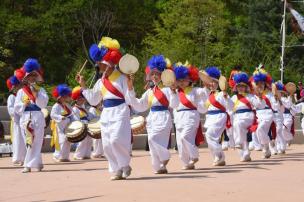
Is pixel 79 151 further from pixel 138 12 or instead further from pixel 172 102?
pixel 138 12

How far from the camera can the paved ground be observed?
9.75 m

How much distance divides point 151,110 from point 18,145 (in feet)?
13.1

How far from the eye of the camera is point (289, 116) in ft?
72.9

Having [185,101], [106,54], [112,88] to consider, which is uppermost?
[106,54]

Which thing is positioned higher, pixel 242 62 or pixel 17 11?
pixel 17 11

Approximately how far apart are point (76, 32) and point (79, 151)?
2715 centimetres

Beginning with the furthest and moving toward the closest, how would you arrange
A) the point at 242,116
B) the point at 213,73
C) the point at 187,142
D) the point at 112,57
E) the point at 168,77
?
1. the point at 242,116
2. the point at 213,73
3. the point at 187,142
4. the point at 168,77
5. the point at 112,57

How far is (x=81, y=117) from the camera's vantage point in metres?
19.0

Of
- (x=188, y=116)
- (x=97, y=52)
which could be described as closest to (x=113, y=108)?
(x=97, y=52)

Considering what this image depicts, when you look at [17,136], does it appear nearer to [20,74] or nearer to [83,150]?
[20,74]

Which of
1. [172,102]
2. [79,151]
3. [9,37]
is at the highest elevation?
[9,37]

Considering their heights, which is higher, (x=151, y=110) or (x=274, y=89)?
(x=274, y=89)

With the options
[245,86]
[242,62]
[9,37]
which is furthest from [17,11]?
[245,86]

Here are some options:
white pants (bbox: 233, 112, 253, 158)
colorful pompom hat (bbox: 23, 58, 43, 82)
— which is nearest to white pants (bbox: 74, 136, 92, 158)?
white pants (bbox: 233, 112, 253, 158)
